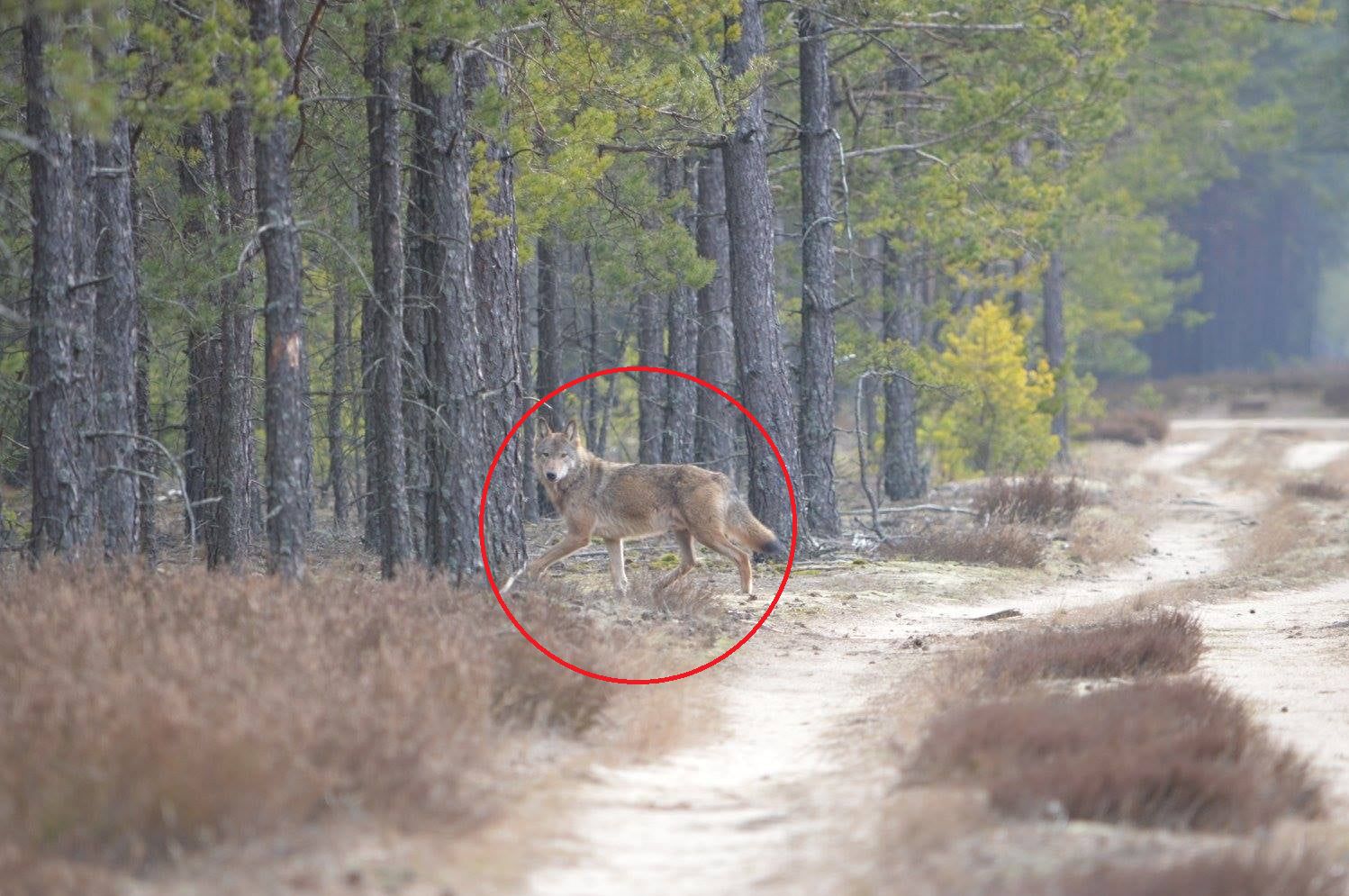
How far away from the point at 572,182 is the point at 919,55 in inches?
434

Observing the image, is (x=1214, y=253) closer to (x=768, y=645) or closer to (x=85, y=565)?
(x=768, y=645)

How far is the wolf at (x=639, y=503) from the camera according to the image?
14.5 metres

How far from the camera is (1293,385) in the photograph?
6456cm

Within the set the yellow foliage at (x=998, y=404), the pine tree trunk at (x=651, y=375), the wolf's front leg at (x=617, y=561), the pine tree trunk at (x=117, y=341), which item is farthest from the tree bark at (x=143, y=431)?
the yellow foliage at (x=998, y=404)

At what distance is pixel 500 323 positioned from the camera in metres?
14.3

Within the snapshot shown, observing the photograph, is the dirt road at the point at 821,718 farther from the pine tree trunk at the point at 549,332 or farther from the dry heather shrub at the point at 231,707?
the pine tree trunk at the point at 549,332

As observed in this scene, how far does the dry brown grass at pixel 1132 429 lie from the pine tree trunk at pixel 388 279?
39145 mm

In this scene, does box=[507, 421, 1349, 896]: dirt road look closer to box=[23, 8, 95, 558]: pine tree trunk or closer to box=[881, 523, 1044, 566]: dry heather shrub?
box=[881, 523, 1044, 566]: dry heather shrub

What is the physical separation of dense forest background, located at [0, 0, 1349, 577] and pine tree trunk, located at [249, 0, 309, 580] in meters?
0.03

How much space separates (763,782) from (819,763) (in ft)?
1.96

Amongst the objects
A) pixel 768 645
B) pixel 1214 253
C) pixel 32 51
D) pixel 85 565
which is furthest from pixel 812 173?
pixel 1214 253

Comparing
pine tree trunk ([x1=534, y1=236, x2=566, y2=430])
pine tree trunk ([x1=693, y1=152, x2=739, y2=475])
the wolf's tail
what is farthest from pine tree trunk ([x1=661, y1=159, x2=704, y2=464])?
the wolf's tail

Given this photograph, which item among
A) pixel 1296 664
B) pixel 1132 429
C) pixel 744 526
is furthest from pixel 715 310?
pixel 1132 429

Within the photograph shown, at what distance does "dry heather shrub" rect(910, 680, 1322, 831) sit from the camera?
6.86 meters
